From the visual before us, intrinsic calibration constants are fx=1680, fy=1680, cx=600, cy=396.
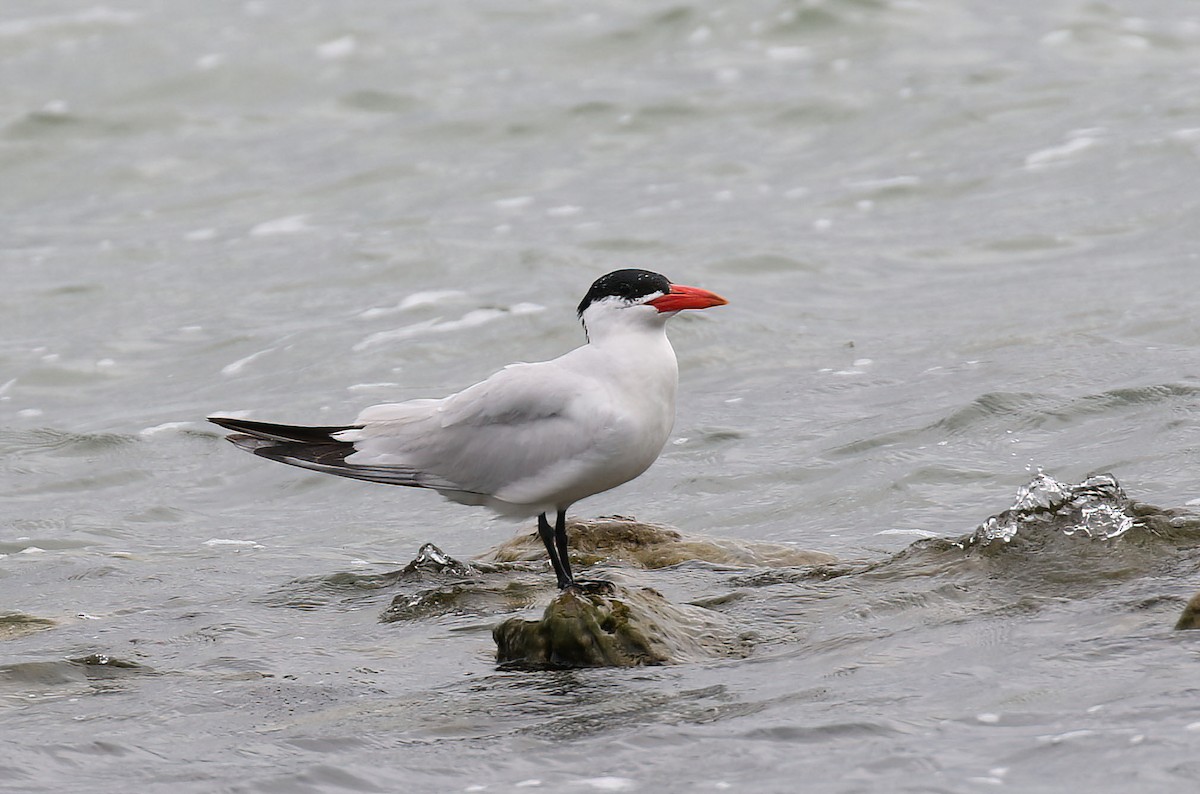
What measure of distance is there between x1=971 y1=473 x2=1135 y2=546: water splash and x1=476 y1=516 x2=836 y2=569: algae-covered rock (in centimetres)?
80

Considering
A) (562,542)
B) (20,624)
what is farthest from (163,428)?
(562,542)

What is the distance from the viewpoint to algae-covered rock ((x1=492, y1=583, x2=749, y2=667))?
5.03m

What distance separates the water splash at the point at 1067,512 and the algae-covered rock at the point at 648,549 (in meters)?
0.80

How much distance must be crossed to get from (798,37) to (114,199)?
22.9 ft

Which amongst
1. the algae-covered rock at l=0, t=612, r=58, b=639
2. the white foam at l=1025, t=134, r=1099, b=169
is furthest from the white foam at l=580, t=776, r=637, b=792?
the white foam at l=1025, t=134, r=1099, b=169

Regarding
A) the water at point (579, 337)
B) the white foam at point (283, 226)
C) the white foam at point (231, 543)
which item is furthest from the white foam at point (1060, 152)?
the white foam at point (231, 543)

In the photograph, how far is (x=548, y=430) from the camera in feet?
18.7

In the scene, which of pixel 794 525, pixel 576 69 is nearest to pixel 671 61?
pixel 576 69

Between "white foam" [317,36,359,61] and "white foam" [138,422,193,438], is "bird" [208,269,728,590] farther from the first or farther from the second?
"white foam" [317,36,359,61]

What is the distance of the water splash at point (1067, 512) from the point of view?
5707mm

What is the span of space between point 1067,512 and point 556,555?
5.83 ft

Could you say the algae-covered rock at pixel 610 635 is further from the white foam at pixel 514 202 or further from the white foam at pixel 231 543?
the white foam at pixel 514 202

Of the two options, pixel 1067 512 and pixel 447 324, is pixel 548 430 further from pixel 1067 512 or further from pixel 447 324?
pixel 447 324

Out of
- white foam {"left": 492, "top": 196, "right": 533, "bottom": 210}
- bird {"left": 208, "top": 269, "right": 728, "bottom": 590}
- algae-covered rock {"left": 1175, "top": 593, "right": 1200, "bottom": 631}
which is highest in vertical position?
bird {"left": 208, "top": 269, "right": 728, "bottom": 590}
